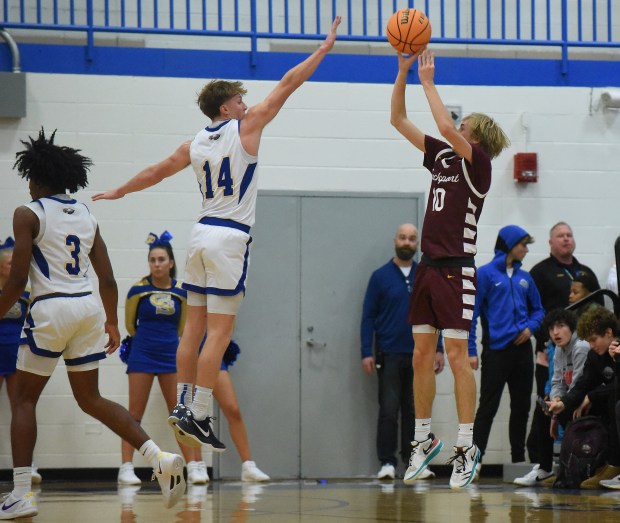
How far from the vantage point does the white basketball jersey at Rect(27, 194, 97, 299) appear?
19.1 ft

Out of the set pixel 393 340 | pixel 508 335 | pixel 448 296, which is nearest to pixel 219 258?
pixel 448 296

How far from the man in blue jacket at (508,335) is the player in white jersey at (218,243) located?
13.1ft

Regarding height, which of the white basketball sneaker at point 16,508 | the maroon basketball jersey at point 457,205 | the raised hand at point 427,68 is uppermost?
the raised hand at point 427,68

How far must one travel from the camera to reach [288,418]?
10047mm

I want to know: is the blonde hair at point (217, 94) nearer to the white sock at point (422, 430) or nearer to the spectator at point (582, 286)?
the white sock at point (422, 430)

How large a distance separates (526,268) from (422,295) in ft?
13.7

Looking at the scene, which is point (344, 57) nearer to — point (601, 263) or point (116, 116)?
point (116, 116)

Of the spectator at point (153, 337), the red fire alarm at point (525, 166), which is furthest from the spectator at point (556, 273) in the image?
the spectator at point (153, 337)

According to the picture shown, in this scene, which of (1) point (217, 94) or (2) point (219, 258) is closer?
(2) point (219, 258)

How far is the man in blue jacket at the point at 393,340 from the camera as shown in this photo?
9.74 metres

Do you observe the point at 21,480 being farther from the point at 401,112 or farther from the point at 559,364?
the point at 559,364

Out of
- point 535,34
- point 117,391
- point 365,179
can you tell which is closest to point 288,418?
point 117,391

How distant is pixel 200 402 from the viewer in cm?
601

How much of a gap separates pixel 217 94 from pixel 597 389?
3789mm
